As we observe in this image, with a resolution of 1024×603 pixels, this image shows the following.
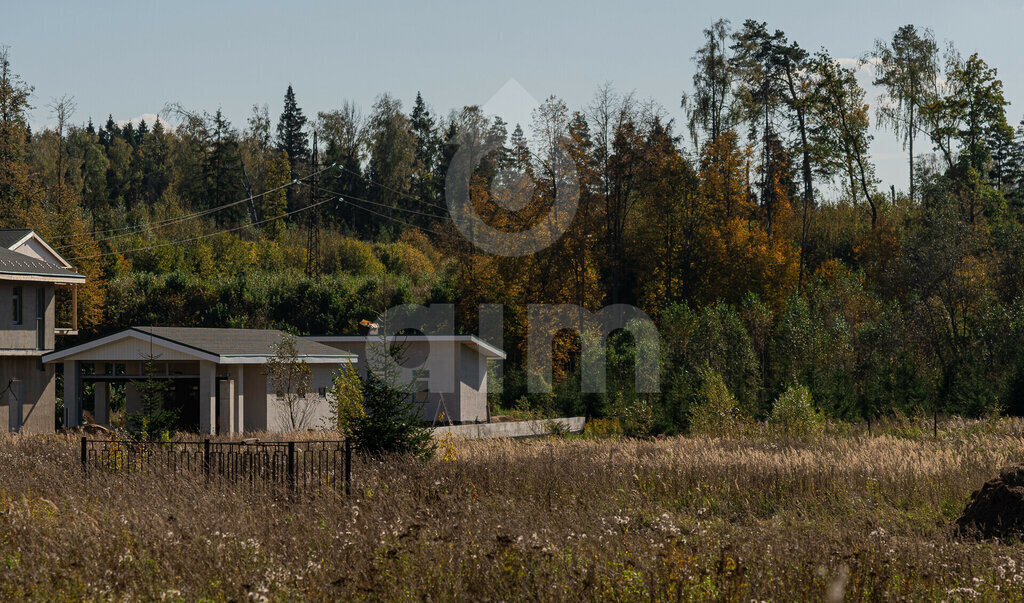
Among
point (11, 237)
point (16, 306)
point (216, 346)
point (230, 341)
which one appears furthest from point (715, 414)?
point (11, 237)

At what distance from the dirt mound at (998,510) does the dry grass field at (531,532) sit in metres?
0.54

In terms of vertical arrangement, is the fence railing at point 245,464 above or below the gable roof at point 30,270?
below

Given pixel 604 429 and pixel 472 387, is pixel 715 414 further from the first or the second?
pixel 472 387

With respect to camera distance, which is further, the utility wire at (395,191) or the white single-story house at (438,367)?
the utility wire at (395,191)

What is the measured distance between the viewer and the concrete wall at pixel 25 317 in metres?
28.3

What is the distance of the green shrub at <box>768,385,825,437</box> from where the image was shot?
882 inches

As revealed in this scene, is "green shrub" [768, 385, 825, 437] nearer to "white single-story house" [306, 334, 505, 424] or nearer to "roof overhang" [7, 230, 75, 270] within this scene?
"white single-story house" [306, 334, 505, 424]

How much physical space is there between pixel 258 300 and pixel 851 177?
3343 cm

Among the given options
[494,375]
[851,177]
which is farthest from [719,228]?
[494,375]

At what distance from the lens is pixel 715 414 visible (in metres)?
24.6

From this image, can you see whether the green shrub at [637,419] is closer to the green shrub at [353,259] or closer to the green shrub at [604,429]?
the green shrub at [604,429]

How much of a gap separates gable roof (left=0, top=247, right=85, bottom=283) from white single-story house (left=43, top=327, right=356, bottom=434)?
104 inches

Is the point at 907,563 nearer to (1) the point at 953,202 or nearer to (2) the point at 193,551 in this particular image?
(2) the point at 193,551

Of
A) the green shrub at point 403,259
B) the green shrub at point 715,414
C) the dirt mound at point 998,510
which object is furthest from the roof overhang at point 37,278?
the green shrub at point 403,259
